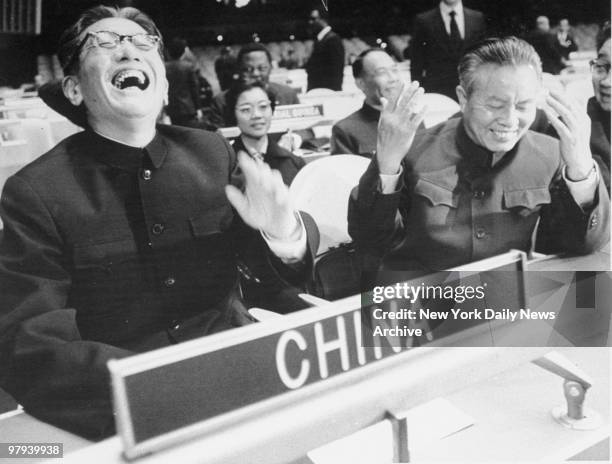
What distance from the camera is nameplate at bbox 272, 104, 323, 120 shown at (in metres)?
1.07

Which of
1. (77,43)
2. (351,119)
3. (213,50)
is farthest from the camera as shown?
(351,119)

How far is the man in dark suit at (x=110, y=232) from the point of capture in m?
0.84

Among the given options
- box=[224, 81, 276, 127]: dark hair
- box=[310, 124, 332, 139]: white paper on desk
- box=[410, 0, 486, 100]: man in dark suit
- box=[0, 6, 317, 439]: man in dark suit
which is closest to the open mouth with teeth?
box=[0, 6, 317, 439]: man in dark suit

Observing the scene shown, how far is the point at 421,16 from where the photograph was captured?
1064mm

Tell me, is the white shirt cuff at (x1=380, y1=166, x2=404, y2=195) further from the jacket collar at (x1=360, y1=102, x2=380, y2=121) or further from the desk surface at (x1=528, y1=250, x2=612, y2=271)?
the desk surface at (x1=528, y1=250, x2=612, y2=271)

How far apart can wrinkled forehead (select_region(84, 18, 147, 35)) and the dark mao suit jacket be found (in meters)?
0.15

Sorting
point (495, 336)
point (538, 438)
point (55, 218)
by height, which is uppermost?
point (55, 218)

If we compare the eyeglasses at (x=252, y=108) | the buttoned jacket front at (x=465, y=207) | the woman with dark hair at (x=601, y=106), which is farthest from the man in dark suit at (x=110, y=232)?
the woman with dark hair at (x=601, y=106)

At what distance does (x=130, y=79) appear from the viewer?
85cm

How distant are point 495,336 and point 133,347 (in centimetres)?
64

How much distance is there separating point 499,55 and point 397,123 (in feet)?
0.83

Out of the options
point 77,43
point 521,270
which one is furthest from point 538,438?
point 77,43

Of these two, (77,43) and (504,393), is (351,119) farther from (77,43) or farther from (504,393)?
(504,393)

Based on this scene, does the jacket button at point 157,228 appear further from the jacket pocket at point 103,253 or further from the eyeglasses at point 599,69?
the eyeglasses at point 599,69
